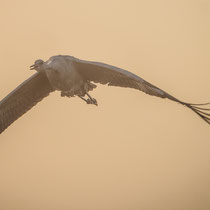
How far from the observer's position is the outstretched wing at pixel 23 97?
300 inches

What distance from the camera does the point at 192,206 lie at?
945 cm

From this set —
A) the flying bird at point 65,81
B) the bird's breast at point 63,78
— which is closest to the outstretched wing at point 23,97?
the flying bird at point 65,81

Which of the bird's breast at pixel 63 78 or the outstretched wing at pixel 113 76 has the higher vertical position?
the outstretched wing at pixel 113 76

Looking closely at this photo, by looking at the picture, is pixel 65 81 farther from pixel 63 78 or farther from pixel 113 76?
pixel 113 76

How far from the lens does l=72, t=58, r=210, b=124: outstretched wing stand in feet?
23.2

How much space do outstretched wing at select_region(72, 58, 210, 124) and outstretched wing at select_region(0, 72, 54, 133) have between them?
57cm

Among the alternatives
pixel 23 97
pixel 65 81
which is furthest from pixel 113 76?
pixel 23 97

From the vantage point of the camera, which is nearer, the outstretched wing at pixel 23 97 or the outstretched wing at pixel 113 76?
the outstretched wing at pixel 113 76

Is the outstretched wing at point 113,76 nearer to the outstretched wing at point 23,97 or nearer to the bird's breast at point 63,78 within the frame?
the bird's breast at point 63,78

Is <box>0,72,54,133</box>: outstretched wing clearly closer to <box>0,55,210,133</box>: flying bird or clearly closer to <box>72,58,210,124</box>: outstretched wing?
<box>0,55,210,133</box>: flying bird

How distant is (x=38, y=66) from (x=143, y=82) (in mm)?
1421

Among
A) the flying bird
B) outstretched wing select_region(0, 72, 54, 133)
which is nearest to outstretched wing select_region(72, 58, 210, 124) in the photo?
the flying bird

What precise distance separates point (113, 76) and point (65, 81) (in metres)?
0.65

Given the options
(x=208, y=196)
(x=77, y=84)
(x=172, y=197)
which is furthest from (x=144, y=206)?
(x=77, y=84)
